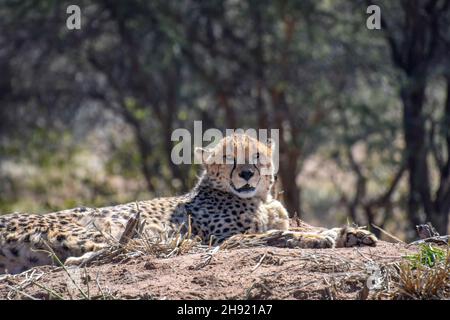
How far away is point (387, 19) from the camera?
482 inches

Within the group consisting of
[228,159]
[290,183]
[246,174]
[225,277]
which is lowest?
[290,183]

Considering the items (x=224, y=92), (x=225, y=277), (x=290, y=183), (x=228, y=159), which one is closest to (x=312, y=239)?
(x=225, y=277)

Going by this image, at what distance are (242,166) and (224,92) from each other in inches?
236

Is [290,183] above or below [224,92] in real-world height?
below

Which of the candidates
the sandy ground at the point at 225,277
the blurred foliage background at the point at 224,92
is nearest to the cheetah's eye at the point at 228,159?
the sandy ground at the point at 225,277

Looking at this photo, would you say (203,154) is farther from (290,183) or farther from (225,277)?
(290,183)

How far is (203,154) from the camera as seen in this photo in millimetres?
6727

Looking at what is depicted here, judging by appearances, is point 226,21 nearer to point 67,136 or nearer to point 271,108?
point 271,108

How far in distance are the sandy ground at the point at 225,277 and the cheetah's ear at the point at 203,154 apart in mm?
1511

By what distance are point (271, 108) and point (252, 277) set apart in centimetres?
839

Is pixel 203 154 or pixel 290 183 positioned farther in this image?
pixel 290 183

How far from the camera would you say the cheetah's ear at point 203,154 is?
262 inches
